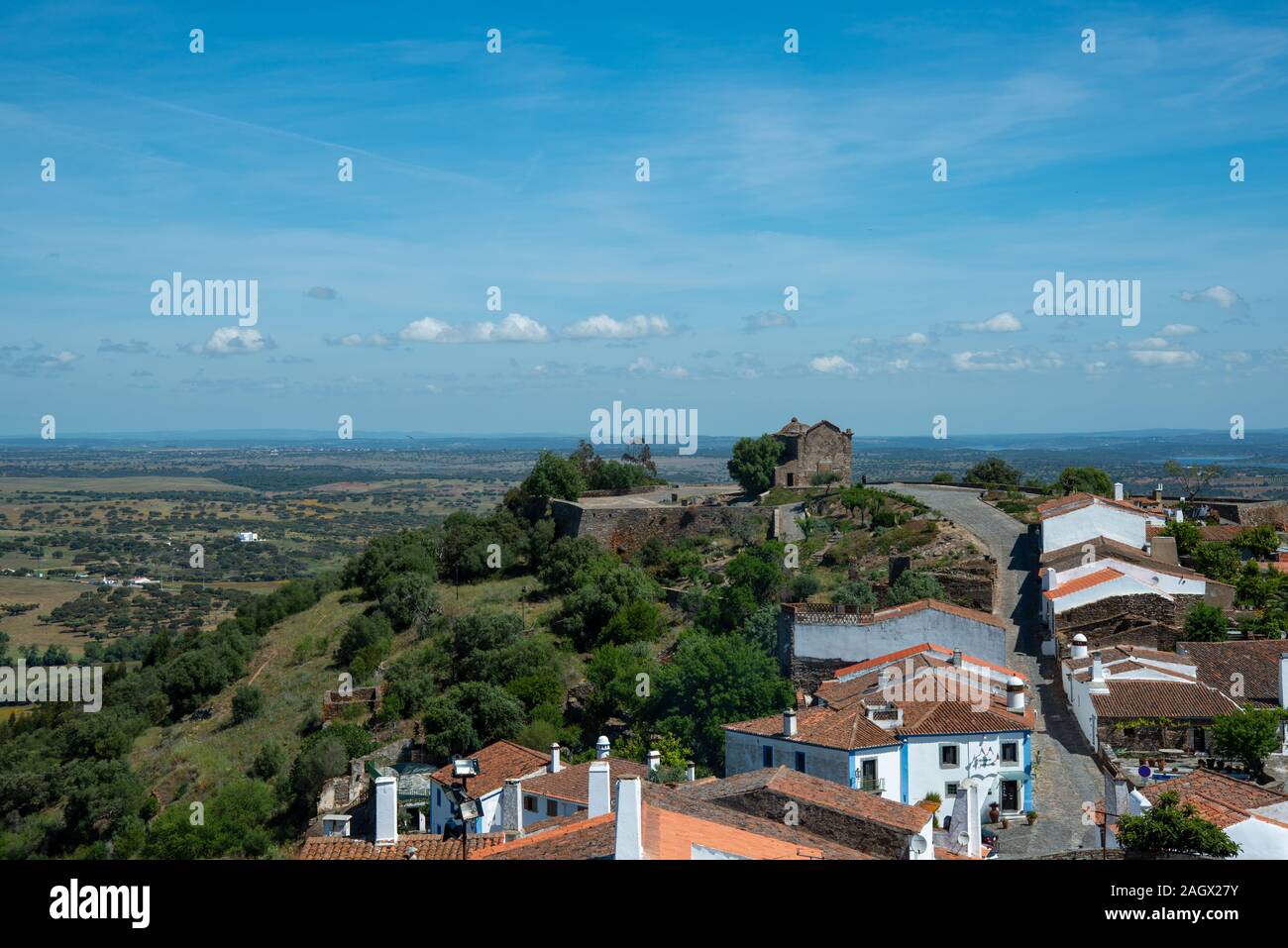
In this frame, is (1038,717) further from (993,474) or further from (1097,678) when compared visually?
(993,474)

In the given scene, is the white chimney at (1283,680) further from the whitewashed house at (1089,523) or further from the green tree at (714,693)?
the whitewashed house at (1089,523)

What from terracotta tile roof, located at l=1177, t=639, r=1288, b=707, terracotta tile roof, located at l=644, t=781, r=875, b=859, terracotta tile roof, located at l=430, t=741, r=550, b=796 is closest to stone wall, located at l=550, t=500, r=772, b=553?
terracotta tile roof, located at l=430, t=741, r=550, b=796

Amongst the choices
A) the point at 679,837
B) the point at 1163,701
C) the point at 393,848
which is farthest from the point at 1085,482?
the point at 679,837

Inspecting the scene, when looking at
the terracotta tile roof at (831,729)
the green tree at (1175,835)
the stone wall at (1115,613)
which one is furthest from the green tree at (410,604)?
the green tree at (1175,835)

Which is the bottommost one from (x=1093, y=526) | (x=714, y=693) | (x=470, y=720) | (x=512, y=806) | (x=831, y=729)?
(x=470, y=720)

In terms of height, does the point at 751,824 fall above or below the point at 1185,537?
below

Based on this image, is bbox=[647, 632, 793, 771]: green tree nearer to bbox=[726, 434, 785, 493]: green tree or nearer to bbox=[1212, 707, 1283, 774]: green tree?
bbox=[1212, 707, 1283, 774]: green tree
